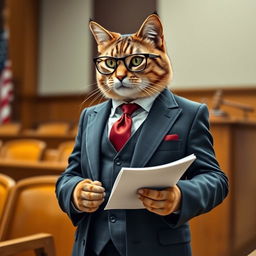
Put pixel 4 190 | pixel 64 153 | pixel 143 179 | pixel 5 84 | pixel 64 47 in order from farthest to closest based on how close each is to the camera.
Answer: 1. pixel 64 47
2. pixel 5 84
3. pixel 64 153
4. pixel 4 190
5. pixel 143 179

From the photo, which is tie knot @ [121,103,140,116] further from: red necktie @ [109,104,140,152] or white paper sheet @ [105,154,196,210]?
white paper sheet @ [105,154,196,210]

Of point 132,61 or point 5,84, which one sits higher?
point 132,61

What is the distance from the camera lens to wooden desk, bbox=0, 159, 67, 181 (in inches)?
95.7

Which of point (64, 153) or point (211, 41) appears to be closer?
point (64, 153)

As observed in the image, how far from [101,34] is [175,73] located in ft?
16.0

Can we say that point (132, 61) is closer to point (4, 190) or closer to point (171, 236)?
point (171, 236)

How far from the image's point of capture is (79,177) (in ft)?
3.37

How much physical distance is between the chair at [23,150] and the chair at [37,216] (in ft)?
5.76

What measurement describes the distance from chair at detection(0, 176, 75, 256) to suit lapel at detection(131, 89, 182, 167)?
83 centimetres

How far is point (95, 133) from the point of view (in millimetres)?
1019

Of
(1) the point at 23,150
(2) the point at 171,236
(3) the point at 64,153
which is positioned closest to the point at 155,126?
(2) the point at 171,236

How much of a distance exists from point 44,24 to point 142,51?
6486 millimetres

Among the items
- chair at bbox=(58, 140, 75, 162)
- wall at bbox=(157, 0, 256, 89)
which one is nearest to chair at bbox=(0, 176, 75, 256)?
chair at bbox=(58, 140, 75, 162)

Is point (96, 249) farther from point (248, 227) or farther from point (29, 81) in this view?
point (29, 81)
